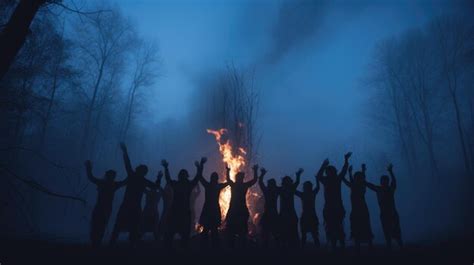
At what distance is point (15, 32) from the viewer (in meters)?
3.73

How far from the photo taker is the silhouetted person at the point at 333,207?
8.10 m

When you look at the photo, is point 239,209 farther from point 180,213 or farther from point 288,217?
point 180,213

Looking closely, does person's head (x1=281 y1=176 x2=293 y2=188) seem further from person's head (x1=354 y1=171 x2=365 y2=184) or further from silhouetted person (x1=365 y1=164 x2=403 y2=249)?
silhouetted person (x1=365 y1=164 x2=403 y2=249)

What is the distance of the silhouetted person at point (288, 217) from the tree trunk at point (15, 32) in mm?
7427

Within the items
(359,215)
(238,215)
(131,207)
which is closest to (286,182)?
(238,215)

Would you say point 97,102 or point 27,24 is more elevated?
point 97,102

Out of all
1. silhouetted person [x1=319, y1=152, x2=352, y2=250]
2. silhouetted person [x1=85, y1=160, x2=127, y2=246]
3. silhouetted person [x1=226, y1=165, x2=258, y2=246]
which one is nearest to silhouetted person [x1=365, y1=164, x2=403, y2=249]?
silhouetted person [x1=319, y1=152, x2=352, y2=250]

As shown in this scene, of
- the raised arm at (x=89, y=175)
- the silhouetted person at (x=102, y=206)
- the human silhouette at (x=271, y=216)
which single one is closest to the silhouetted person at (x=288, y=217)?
the human silhouette at (x=271, y=216)

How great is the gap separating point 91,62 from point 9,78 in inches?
442

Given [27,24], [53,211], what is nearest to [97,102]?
[53,211]

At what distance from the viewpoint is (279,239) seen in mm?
8820

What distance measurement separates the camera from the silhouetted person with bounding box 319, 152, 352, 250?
26.6ft

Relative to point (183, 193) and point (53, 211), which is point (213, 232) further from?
point (53, 211)

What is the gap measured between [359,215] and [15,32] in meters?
8.64
